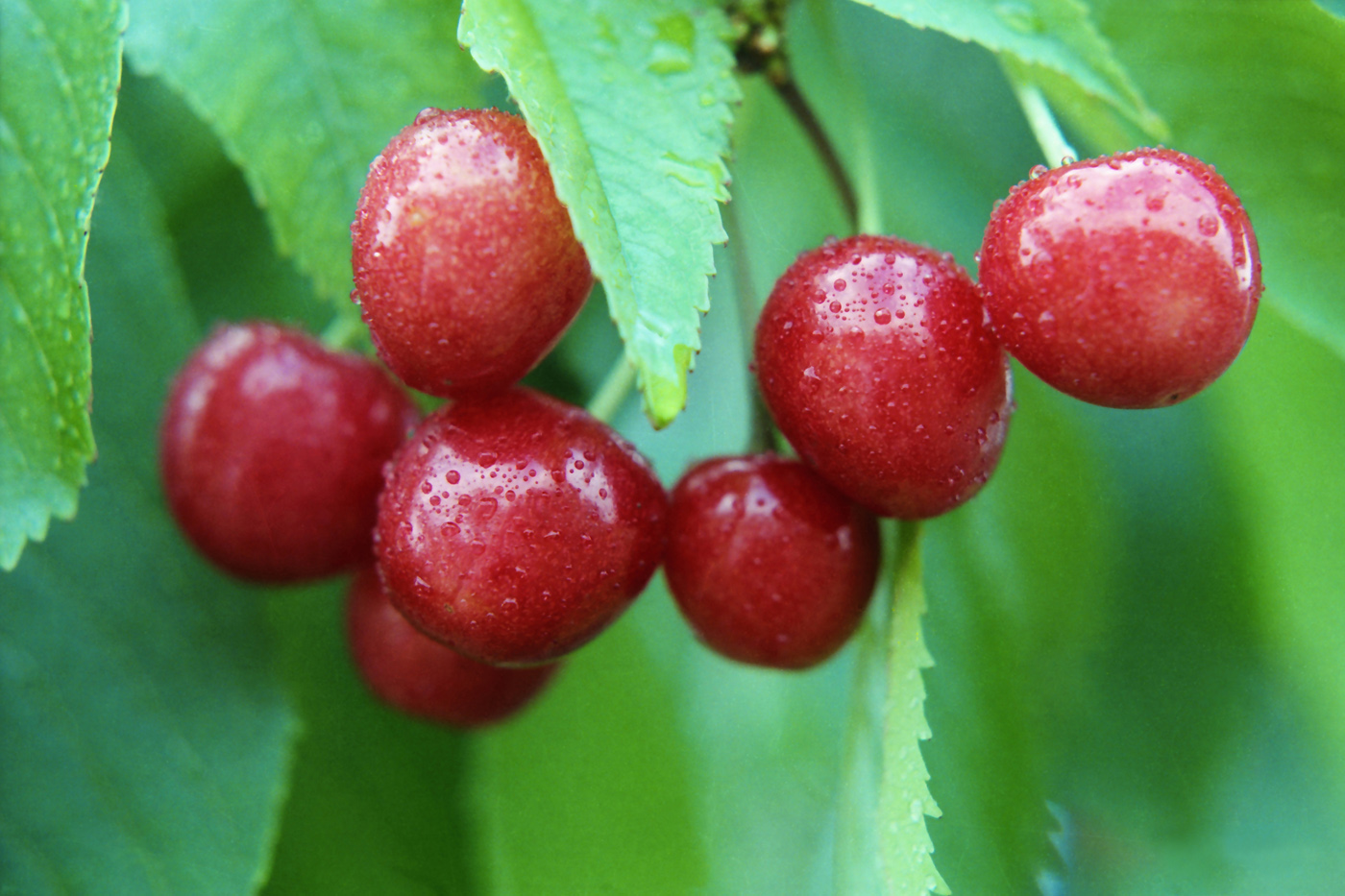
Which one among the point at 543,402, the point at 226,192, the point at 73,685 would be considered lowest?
the point at 73,685

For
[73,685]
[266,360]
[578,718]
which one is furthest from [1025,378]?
[73,685]

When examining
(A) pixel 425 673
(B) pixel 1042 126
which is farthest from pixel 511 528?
(B) pixel 1042 126

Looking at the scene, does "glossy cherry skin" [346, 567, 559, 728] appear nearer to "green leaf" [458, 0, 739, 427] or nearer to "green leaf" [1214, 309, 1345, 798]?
"green leaf" [458, 0, 739, 427]

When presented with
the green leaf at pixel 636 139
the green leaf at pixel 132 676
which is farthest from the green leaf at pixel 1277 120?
the green leaf at pixel 132 676

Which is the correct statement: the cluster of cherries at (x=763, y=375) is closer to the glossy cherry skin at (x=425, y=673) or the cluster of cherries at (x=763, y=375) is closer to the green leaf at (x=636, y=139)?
the green leaf at (x=636, y=139)

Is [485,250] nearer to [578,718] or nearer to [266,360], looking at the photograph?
[266,360]

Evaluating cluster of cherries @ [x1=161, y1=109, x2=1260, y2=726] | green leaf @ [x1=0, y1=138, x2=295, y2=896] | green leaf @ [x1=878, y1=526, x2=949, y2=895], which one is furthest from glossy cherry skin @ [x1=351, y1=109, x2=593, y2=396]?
green leaf @ [x1=0, y1=138, x2=295, y2=896]
